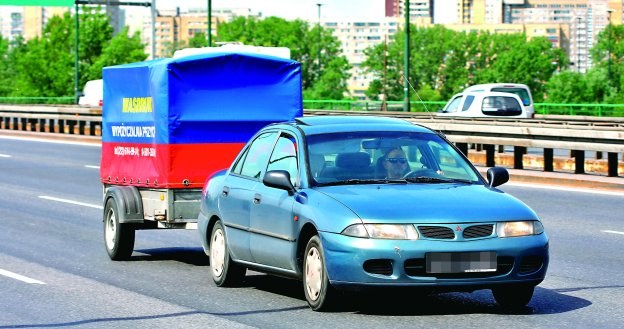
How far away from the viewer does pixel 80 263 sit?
13078 mm

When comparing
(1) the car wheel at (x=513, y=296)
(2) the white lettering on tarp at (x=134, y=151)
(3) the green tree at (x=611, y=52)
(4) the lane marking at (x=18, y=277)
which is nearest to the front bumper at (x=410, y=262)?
(1) the car wheel at (x=513, y=296)

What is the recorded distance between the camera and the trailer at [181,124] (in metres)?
13.2

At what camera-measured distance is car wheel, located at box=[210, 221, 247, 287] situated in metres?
10.9

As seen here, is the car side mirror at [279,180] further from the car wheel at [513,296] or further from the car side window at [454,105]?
the car side window at [454,105]

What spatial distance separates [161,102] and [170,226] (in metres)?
1.23

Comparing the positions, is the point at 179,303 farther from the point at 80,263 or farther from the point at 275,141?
the point at 80,263

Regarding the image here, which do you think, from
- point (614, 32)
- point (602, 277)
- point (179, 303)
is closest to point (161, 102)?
point (179, 303)

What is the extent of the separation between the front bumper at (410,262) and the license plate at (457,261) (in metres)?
0.03

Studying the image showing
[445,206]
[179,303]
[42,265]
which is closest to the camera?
[445,206]

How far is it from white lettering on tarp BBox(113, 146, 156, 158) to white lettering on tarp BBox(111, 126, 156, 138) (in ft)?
0.42

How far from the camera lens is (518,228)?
8.98m

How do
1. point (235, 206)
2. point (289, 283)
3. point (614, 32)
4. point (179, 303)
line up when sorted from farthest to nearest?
point (614, 32), point (289, 283), point (235, 206), point (179, 303)

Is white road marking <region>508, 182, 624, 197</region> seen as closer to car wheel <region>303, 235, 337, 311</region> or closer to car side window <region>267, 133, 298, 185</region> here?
car side window <region>267, 133, 298, 185</region>

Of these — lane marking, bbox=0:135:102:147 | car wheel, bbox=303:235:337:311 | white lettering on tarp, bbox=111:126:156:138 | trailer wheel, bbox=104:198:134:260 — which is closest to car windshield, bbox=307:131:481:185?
car wheel, bbox=303:235:337:311
